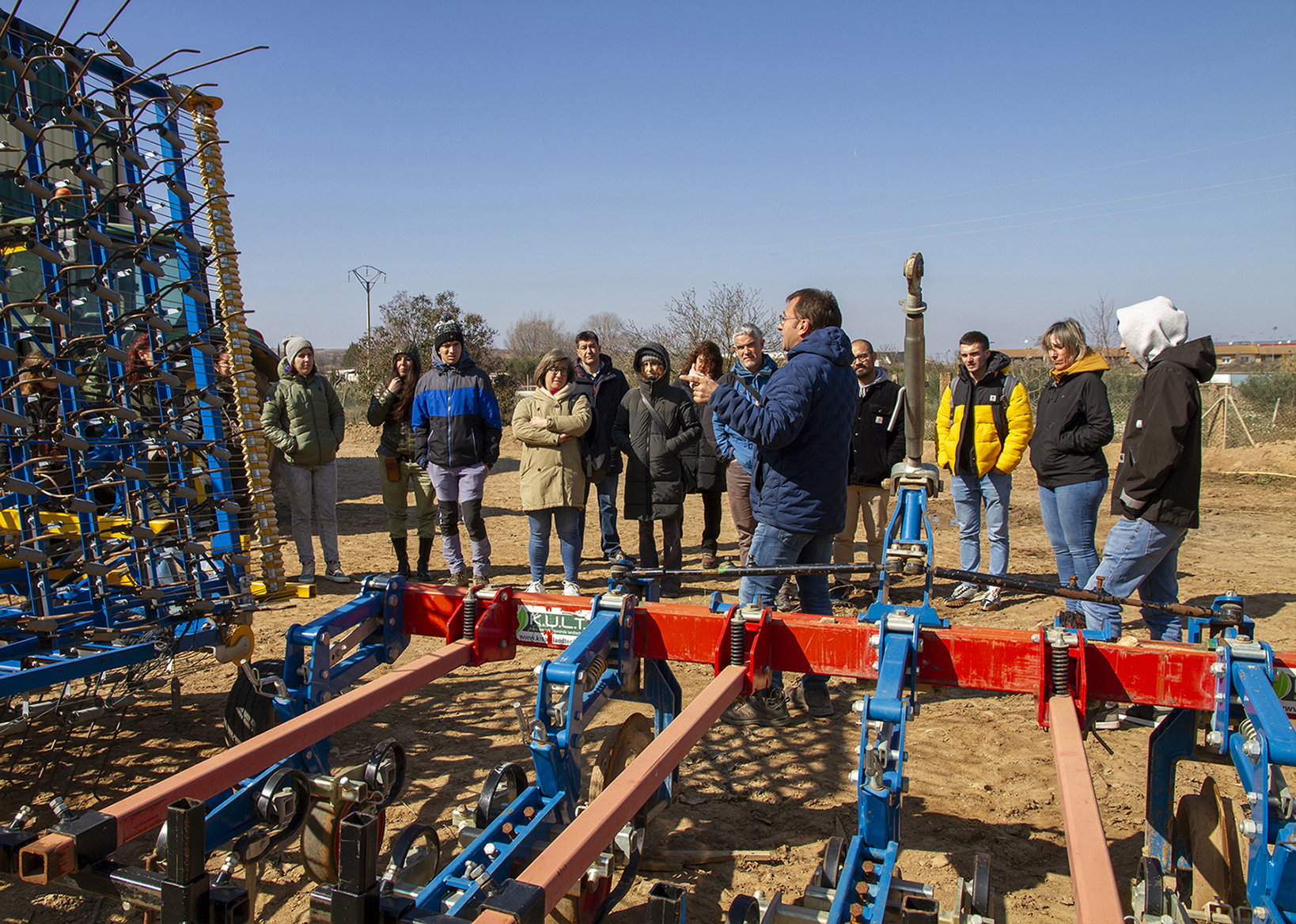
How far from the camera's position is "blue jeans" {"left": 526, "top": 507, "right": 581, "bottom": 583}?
6273mm

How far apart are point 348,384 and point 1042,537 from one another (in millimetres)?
20953

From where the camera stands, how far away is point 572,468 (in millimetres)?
6332

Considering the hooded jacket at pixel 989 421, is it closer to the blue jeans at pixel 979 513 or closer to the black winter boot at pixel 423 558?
the blue jeans at pixel 979 513

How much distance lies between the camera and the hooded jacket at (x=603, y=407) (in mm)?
6723

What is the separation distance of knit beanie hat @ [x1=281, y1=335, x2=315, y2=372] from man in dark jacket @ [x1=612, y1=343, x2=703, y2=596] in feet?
8.60

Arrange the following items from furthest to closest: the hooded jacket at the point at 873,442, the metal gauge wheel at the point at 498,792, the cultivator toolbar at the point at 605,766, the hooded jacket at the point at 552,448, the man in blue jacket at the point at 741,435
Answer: the hooded jacket at the point at 873,442, the hooded jacket at the point at 552,448, the man in blue jacket at the point at 741,435, the metal gauge wheel at the point at 498,792, the cultivator toolbar at the point at 605,766

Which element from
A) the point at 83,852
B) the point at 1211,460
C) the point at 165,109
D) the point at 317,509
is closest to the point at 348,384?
the point at 317,509

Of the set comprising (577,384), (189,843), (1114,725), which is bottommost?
(1114,725)

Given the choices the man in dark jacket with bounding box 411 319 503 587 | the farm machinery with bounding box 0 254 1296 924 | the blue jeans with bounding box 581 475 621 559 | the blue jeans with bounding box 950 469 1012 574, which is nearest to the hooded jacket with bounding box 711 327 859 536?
the farm machinery with bounding box 0 254 1296 924

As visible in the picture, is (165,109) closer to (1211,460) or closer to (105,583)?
(105,583)

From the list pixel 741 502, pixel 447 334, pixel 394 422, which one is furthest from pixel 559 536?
pixel 394 422

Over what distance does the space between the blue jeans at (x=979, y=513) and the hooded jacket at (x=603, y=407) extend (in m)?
2.60

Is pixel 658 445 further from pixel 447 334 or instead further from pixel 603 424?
pixel 447 334

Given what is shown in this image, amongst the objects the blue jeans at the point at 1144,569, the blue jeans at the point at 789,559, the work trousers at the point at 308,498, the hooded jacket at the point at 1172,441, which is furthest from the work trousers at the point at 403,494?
the hooded jacket at the point at 1172,441
